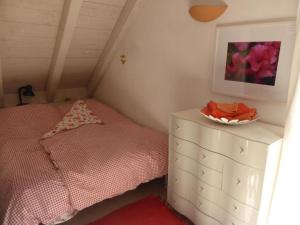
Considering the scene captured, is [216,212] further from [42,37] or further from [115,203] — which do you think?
[42,37]

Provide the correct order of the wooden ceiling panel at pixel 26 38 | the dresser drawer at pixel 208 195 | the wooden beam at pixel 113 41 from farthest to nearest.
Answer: the wooden beam at pixel 113 41
the wooden ceiling panel at pixel 26 38
the dresser drawer at pixel 208 195

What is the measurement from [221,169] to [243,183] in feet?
0.57

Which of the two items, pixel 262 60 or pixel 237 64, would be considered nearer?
pixel 262 60

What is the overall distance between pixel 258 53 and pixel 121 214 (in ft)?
5.26

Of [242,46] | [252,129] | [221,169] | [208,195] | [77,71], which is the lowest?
[208,195]

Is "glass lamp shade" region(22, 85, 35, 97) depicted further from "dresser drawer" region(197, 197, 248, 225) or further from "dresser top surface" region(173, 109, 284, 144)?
"dresser drawer" region(197, 197, 248, 225)

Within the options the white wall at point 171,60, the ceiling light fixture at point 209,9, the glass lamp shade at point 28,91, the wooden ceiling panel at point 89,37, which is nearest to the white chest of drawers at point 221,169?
the white wall at point 171,60

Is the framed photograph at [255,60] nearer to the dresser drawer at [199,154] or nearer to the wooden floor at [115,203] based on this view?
the dresser drawer at [199,154]

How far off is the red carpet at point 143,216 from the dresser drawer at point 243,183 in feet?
1.73

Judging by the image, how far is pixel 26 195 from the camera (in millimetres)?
1665

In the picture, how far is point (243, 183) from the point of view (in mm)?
1549

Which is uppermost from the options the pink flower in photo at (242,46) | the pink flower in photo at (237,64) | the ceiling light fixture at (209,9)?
the ceiling light fixture at (209,9)

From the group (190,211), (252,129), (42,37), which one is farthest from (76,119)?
(252,129)

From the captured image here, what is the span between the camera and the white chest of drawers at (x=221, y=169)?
147cm
